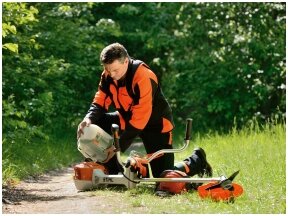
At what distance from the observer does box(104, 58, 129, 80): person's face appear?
242 inches

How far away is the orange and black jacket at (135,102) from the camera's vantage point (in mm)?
6141

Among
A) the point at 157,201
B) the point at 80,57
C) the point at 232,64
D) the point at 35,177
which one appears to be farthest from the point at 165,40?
the point at 157,201

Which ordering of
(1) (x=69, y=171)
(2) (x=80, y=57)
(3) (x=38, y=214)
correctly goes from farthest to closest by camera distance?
(2) (x=80, y=57), (1) (x=69, y=171), (3) (x=38, y=214)

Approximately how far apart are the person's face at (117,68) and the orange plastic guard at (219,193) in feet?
4.12

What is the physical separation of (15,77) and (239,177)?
371 centimetres

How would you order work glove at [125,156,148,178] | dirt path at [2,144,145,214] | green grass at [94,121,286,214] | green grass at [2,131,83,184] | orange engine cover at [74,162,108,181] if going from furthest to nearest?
green grass at [2,131,83,184]
orange engine cover at [74,162,108,181]
work glove at [125,156,148,178]
dirt path at [2,144,145,214]
green grass at [94,121,286,214]

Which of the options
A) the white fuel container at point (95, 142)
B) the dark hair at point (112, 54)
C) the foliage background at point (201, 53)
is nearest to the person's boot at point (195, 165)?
the white fuel container at point (95, 142)

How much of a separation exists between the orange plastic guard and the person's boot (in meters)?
0.82

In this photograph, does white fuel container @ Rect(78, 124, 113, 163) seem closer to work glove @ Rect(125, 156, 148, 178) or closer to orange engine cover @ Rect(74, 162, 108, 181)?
orange engine cover @ Rect(74, 162, 108, 181)

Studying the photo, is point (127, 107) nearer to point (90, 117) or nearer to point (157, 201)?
point (90, 117)

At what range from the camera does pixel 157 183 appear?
6.08 m

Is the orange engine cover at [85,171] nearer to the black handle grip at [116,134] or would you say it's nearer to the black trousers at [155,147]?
the black trousers at [155,147]

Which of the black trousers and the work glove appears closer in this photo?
the work glove

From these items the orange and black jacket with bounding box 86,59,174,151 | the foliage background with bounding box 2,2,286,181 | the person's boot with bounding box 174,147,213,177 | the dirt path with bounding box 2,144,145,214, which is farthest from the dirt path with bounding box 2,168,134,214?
the foliage background with bounding box 2,2,286,181
